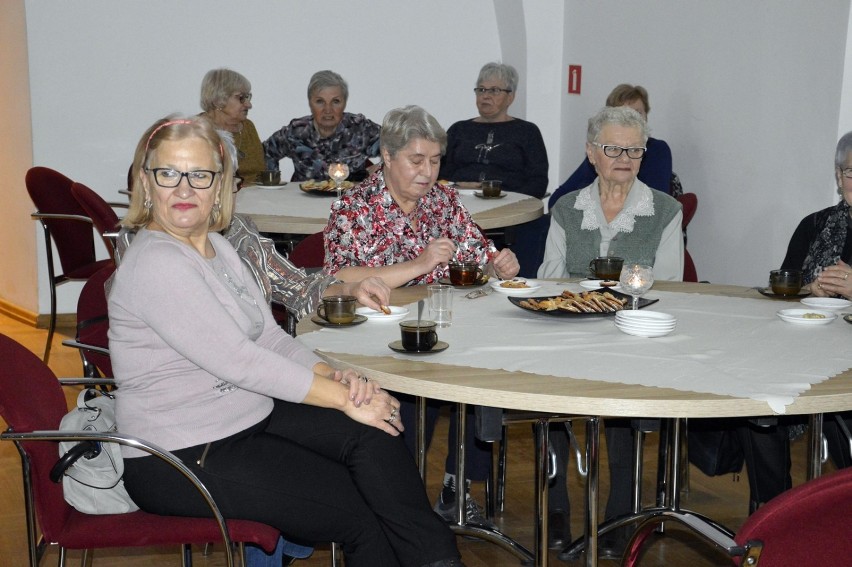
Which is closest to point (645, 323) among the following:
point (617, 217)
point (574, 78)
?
point (617, 217)

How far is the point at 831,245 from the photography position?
3303 mm

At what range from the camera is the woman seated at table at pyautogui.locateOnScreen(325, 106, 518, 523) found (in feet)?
10.6

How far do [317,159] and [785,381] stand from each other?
4.24 m

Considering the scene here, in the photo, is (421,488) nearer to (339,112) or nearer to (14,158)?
(339,112)

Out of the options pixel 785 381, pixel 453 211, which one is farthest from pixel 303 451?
pixel 453 211

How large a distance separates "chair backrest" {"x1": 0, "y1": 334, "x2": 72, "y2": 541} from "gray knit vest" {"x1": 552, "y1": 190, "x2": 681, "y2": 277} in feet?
6.15

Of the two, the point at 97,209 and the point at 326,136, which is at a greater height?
the point at 326,136

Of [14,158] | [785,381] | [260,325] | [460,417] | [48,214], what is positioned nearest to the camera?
[785,381]

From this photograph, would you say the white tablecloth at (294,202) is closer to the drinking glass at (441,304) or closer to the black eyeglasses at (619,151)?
the black eyeglasses at (619,151)

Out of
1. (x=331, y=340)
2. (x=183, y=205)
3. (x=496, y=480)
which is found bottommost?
(x=496, y=480)

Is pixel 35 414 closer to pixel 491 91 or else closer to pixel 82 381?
pixel 82 381

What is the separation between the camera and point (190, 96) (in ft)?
21.4

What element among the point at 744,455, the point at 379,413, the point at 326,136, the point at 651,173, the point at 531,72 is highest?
the point at 531,72

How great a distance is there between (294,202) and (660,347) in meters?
2.66
